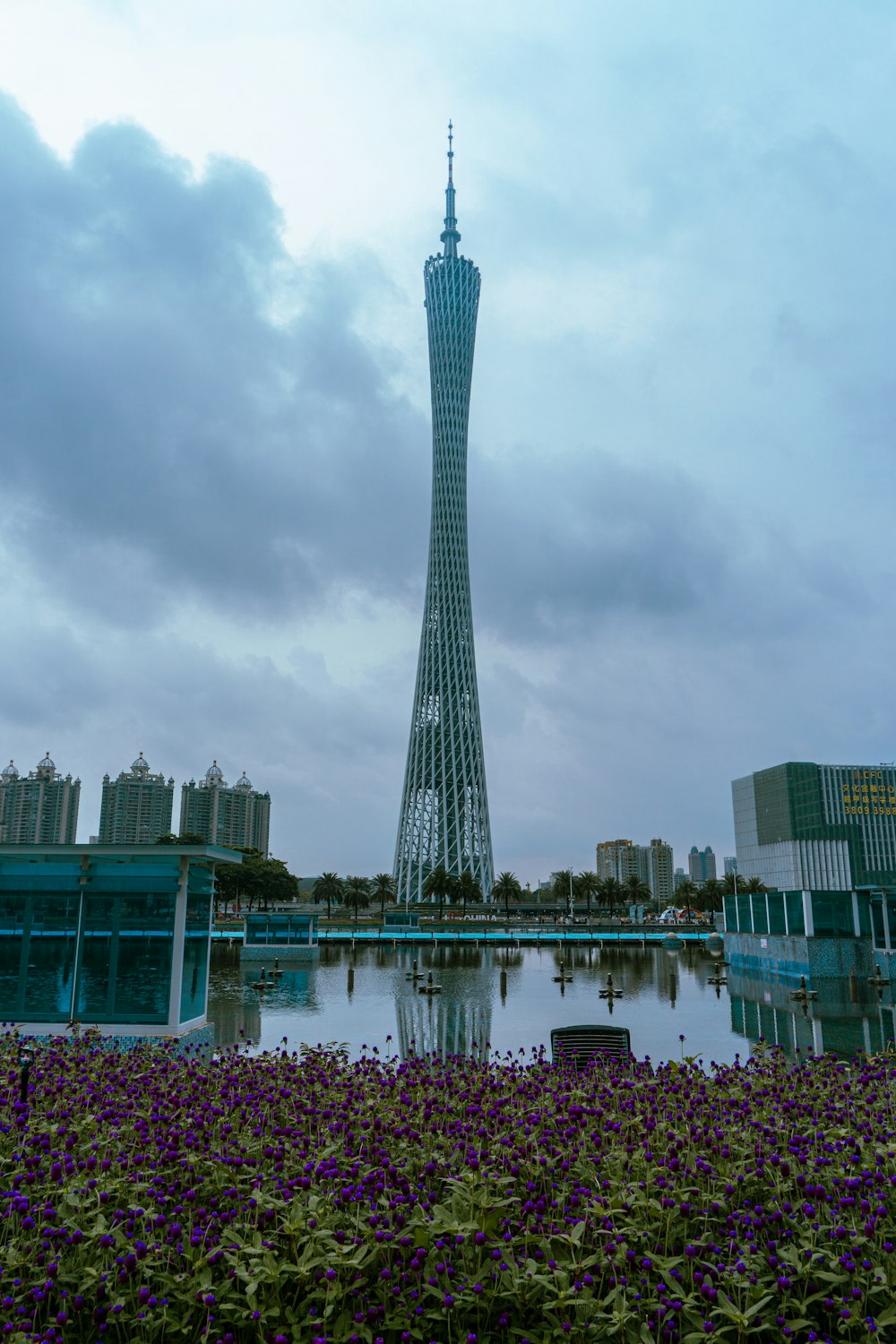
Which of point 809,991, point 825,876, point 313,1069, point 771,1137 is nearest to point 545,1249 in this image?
point 771,1137

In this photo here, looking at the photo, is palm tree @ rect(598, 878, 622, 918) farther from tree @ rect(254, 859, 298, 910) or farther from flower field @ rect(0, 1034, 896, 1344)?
flower field @ rect(0, 1034, 896, 1344)

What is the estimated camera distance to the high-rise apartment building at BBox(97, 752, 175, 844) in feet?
588

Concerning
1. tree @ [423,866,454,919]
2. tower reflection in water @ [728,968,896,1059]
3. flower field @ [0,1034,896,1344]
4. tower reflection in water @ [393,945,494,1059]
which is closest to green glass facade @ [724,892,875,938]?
tower reflection in water @ [728,968,896,1059]

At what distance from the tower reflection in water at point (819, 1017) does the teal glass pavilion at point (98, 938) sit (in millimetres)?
14050

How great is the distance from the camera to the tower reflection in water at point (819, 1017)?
27.2 metres

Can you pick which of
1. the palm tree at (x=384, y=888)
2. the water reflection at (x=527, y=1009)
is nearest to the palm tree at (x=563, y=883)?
the palm tree at (x=384, y=888)

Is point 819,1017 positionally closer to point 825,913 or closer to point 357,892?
point 825,913

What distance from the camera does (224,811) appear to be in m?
186

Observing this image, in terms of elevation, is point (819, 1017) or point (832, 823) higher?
point (832, 823)

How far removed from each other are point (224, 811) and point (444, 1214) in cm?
18537

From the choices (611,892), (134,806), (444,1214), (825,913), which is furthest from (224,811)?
(444,1214)

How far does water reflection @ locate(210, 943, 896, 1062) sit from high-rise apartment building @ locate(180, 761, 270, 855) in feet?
425

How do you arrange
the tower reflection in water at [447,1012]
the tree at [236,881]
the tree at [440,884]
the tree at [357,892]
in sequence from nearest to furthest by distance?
the tower reflection in water at [447,1012]
the tree at [236,881]
the tree at [440,884]
the tree at [357,892]

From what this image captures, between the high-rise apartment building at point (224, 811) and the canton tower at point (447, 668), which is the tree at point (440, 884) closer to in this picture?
the canton tower at point (447, 668)
